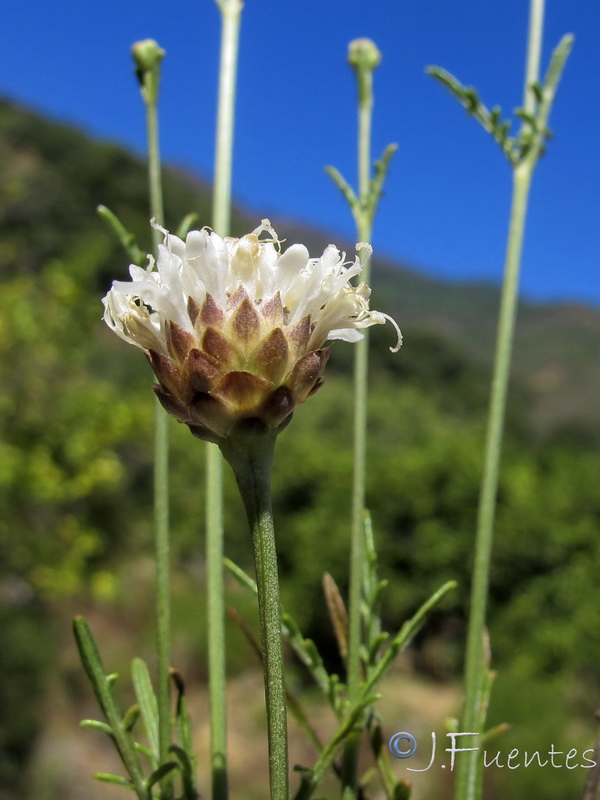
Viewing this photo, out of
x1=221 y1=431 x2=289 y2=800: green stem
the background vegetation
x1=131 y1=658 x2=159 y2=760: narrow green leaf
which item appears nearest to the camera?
x1=221 y1=431 x2=289 y2=800: green stem

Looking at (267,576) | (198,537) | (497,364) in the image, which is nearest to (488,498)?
(497,364)

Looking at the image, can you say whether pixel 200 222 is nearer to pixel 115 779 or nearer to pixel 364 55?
pixel 364 55

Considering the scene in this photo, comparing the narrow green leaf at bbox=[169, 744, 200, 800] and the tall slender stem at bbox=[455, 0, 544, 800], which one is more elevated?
the tall slender stem at bbox=[455, 0, 544, 800]

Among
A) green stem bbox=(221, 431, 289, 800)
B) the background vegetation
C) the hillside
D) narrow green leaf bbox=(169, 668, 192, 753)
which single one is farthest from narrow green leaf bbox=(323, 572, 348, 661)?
the hillside

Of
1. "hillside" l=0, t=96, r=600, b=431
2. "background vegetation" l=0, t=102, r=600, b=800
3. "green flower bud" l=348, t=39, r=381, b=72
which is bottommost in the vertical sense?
"background vegetation" l=0, t=102, r=600, b=800

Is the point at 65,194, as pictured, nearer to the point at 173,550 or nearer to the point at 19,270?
the point at 19,270

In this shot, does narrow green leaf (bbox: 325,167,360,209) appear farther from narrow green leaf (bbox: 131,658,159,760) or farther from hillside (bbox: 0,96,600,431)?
hillside (bbox: 0,96,600,431)

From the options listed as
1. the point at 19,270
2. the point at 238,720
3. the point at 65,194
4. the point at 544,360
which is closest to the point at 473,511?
the point at 238,720
